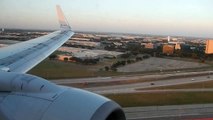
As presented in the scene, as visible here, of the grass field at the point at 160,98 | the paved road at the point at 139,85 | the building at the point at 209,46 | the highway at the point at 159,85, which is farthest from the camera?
the building at the point at 209,46

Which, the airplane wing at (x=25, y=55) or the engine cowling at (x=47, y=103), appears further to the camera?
the airplane wing at (x=25, y=55)

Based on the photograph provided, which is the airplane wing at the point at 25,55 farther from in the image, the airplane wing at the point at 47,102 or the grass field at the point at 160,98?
the grass field at the point at 160,98

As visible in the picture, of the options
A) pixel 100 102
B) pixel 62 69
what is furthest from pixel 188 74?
pixel 100 102

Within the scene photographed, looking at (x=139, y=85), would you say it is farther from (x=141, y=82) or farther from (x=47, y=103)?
(x=47, y=103)

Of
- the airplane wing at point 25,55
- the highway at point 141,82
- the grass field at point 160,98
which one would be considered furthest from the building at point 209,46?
the airplane wing at point 25,55

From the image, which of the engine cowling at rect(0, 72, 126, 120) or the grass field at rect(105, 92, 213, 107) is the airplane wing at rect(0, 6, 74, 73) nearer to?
the engine cowling at rect(0, 72, 126, 120)

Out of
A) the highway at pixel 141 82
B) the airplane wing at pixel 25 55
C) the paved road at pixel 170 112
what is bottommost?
the highway at pixel 141 82

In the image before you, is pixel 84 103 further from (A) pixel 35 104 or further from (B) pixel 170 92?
(B) pixel 170 92
